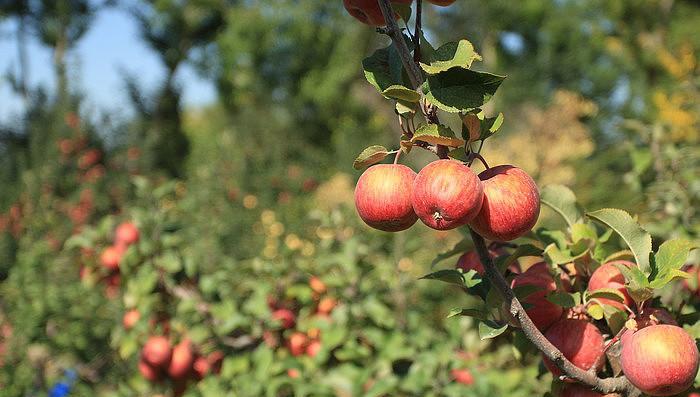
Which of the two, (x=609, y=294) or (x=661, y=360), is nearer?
(x=661, y=360)

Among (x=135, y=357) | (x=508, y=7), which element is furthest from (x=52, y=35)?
(x=135, y=357)

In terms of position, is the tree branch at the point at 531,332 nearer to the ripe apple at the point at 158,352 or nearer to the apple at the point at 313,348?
the apple at the point at 313,348

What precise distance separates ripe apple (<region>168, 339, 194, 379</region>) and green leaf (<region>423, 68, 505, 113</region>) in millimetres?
1245

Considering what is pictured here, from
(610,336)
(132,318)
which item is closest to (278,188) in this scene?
(132,318)

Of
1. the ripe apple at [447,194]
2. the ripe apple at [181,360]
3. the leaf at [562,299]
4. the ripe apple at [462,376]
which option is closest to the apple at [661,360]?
the leaf at [562,299]

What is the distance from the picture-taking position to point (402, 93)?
729 millimetres

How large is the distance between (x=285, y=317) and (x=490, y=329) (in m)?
0.99

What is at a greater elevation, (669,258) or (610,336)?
(669,258)

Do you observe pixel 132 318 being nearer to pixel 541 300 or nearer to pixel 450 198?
pixel 541 300

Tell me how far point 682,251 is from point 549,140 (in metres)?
6.83

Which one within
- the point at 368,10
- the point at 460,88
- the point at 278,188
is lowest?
the point at 278,188

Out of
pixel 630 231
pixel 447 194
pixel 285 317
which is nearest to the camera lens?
pixel 447 194

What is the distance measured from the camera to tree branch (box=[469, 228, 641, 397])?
0.73 metres

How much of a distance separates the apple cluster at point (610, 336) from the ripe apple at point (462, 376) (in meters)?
0.63
